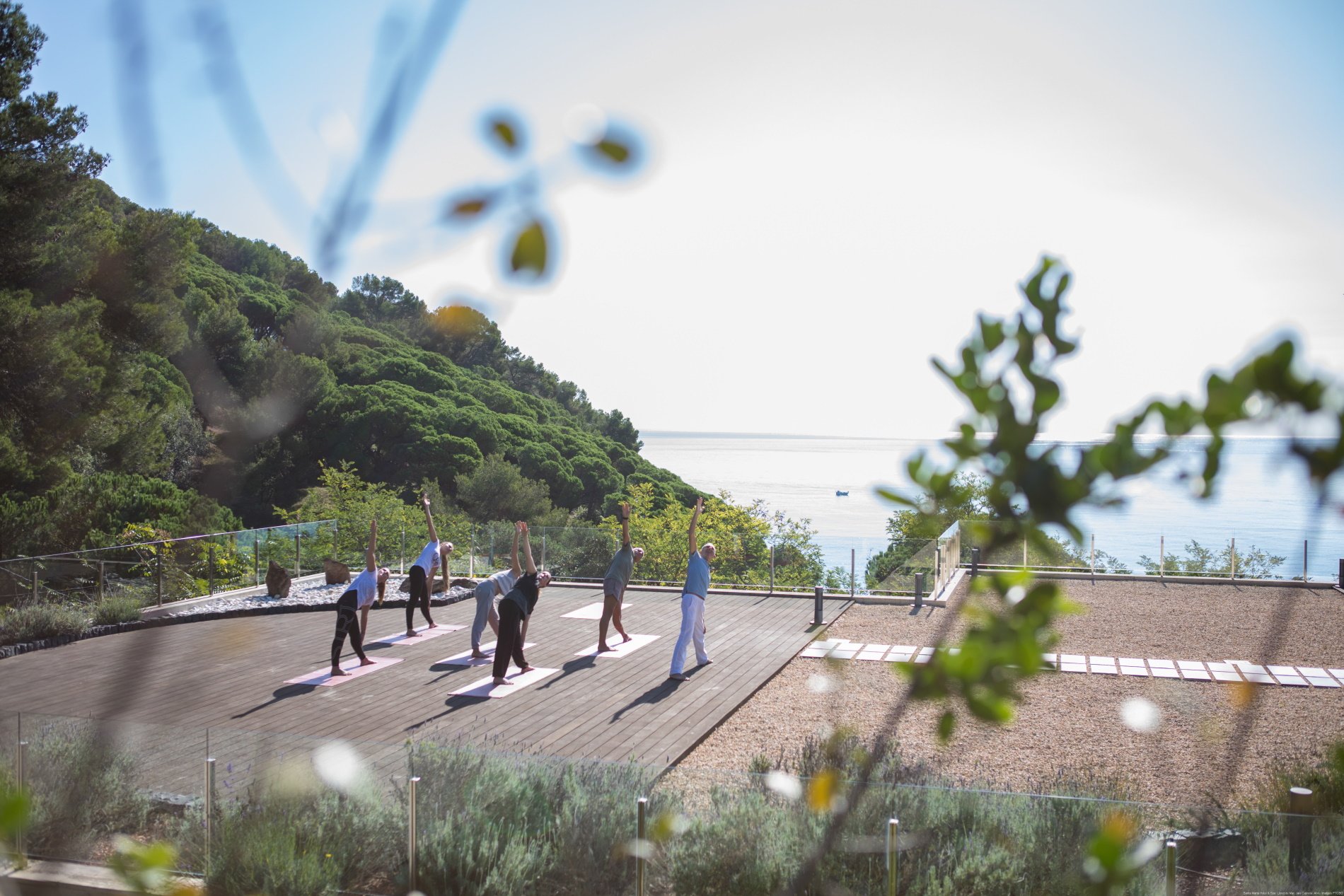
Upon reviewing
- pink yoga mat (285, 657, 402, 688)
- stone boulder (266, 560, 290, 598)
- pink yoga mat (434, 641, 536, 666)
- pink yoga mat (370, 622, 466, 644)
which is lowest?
pink yoga mat (285, 657, 402, 688)

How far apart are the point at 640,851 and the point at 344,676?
7.06 meters

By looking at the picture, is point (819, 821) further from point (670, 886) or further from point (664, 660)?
point (664, 660)

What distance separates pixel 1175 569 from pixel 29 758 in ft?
63.6

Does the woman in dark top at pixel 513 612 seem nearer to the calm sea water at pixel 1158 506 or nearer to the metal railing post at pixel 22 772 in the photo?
the calm sea water at pixel 1158 506

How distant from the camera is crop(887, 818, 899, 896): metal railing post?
504 cm

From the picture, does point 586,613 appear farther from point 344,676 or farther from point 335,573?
point 344,676

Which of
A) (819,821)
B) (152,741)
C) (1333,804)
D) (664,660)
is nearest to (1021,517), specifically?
(819,821)

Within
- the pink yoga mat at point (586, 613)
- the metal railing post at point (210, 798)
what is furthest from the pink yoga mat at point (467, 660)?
the metal railing post at point (210, 798)

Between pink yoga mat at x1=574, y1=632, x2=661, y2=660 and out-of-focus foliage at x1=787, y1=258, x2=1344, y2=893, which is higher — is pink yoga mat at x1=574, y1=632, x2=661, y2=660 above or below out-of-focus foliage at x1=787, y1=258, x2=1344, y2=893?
below

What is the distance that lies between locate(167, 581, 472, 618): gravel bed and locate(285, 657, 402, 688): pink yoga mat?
119 inches

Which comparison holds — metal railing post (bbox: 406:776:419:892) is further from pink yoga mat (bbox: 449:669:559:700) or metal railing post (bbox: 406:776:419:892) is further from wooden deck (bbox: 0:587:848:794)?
pink yoga mat (bbox: 449:669:559:700)

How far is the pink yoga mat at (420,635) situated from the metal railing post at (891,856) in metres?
9.43

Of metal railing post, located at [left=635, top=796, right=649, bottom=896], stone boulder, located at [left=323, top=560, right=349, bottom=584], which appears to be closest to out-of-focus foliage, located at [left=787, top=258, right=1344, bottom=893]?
metal railing post, located at [left=635, top=796, right=649, bottom=896]

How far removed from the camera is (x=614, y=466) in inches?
1801
